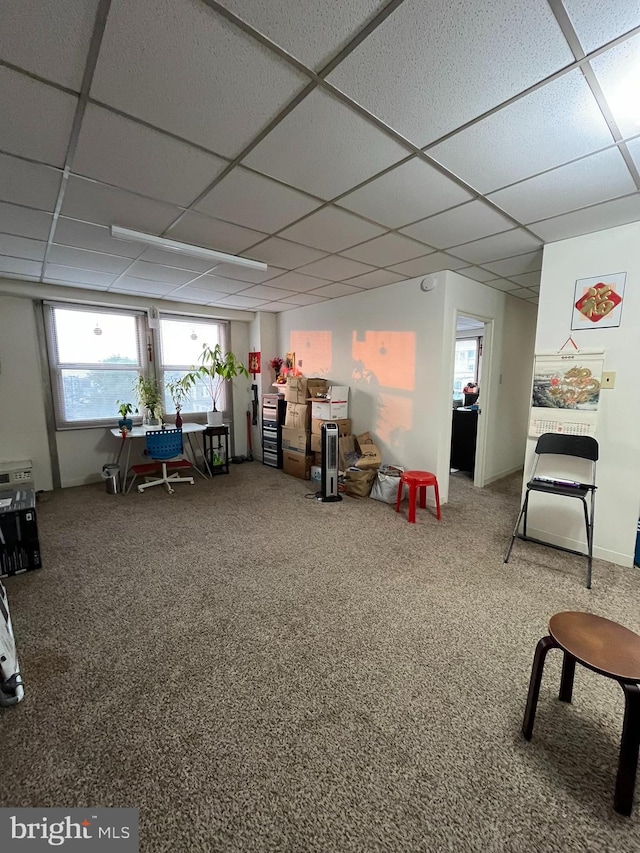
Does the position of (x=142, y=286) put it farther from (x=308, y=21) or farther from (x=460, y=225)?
(x=308, y=21)

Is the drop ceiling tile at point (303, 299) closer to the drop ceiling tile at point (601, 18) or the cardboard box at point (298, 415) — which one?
the cardboard box at point (298, 415)

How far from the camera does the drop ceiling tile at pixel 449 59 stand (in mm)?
1123

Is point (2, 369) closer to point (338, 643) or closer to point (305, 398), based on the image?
point (305, 398)

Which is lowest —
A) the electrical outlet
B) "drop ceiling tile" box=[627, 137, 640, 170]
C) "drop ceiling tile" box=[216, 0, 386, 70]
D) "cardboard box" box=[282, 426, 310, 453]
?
"cardboard box" box=[282, 426, 310, 453]

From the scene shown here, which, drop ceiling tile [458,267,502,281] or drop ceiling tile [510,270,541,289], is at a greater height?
drop ceiling tile [458,267,502,281]

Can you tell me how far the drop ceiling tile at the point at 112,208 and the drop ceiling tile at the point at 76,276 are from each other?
58.3 inches

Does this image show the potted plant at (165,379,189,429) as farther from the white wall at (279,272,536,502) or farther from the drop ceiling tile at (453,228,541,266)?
the drop ceiling tile at (453,228,541,266)

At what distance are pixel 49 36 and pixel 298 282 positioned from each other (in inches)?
121

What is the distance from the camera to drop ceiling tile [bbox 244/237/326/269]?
302cm

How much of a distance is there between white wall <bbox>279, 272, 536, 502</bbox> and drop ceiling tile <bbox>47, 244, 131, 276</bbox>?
106 inches

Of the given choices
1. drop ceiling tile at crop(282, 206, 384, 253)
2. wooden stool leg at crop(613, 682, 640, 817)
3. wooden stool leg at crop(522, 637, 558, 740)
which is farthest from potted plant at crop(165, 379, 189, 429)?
wooden stool leg at crop(613, 682, 640, 817)

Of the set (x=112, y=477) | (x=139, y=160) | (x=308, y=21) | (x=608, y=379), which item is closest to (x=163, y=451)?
(x=112, y=477)

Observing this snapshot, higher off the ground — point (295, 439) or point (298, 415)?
point (298, 415)

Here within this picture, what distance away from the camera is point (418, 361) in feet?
13.2
